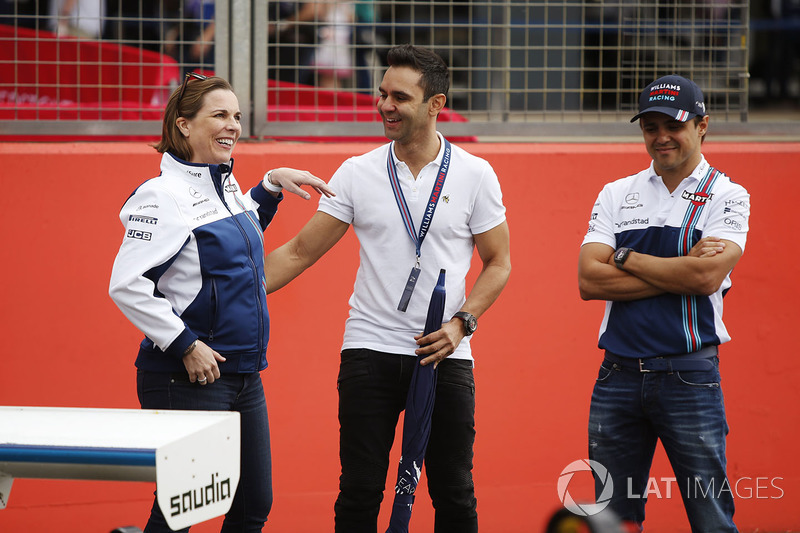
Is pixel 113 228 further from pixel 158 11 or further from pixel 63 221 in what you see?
pixel 158 11

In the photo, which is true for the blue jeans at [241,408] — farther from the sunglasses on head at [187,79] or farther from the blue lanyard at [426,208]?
the sunglasses on head at [187,79]

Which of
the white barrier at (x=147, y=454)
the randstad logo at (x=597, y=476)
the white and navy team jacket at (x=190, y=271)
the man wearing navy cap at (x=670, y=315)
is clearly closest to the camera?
the white barrier at (x=147, y=454)

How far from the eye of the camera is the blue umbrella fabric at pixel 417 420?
3.38 m

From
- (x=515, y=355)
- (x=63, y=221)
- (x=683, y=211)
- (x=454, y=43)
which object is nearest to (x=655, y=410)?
(x=683, y=211)

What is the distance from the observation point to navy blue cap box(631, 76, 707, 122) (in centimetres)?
337

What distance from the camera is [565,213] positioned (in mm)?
4820

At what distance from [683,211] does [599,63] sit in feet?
5.91

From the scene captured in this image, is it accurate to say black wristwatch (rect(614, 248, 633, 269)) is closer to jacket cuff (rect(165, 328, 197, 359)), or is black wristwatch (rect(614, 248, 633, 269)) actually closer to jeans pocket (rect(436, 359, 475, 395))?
jeans pocket (rect(436, 359, 475, 395))

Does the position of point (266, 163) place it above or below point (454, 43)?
below

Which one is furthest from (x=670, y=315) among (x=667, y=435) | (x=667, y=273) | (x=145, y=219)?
(x=145, y=219)

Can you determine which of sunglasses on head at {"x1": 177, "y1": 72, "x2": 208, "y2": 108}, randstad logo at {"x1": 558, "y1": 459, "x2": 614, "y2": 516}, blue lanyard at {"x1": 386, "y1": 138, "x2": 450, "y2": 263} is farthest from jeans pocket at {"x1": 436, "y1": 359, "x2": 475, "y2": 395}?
sunglasses on head at {"x1": 177, "y1": 72, "x2": 208, "y2": 108}

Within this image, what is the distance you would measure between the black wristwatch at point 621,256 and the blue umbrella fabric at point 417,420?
664 mm

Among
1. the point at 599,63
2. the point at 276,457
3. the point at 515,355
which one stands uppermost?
the point at 599,63

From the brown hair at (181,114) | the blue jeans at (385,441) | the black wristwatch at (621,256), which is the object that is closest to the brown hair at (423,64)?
the brown hair at (181,114)
